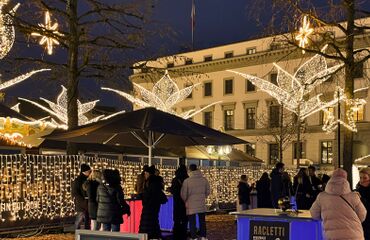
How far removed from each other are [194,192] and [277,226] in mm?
3591

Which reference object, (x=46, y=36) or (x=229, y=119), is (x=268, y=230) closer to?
(x=46, y=36)

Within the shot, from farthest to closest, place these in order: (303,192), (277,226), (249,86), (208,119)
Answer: (208,119), (249,86), (303,192), (277,226)

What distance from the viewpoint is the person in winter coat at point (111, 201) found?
1133 centimetres

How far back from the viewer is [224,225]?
1989 cm

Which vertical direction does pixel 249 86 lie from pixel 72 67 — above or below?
above

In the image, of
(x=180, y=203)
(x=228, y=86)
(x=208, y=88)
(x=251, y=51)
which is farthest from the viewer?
(x=208, y=88)

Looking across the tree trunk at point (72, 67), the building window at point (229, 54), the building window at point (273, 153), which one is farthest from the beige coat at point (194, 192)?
the building window at point (229, 54)

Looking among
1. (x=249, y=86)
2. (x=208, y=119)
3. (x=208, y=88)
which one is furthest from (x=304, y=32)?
(x=208, y=119)

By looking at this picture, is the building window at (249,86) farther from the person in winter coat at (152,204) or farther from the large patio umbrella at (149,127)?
the person in winter coat at (152,204)

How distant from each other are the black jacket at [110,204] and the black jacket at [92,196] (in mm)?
846

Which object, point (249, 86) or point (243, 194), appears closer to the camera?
point (243, 194)

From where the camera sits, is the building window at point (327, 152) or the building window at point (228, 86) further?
the building window at point (228, 86)

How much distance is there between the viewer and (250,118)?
65938 millimetres

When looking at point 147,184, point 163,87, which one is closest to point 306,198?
point 147,184
